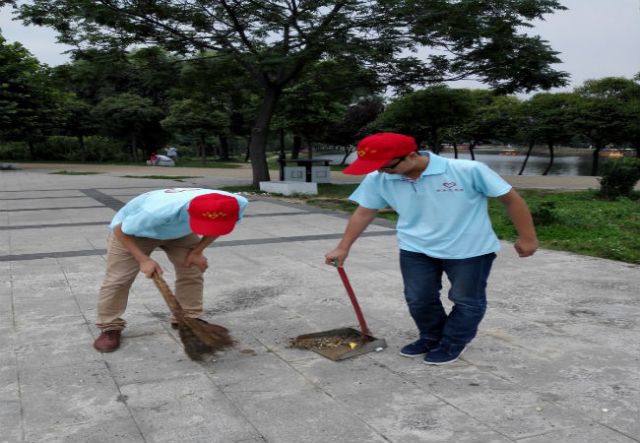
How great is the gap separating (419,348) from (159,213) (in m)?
1.65

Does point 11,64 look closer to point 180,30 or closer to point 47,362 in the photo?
point 180,30

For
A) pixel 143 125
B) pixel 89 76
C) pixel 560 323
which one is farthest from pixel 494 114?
pixel 560 323

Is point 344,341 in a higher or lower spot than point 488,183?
lower

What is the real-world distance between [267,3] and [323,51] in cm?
157

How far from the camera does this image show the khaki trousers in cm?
363

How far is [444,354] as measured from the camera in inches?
134

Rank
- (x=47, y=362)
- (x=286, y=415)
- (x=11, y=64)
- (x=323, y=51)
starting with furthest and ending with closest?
(x=11, y=64)
(x=323, y=51)
(x=47, y=362)
(x=286, y=415)

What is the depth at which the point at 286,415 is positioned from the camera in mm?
2795

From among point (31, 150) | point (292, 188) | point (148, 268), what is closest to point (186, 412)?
point (148, 268)

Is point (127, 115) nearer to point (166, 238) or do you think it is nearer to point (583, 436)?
point (166, 238)

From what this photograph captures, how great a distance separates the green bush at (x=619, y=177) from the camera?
11781 mm

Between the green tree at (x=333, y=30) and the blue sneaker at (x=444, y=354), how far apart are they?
1006 cm

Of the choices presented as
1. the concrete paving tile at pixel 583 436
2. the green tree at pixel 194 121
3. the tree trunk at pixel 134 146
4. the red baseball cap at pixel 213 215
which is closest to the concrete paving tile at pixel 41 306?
the red baseball cap at pixel 213 215

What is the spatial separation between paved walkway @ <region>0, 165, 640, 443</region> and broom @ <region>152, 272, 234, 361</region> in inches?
2.9
